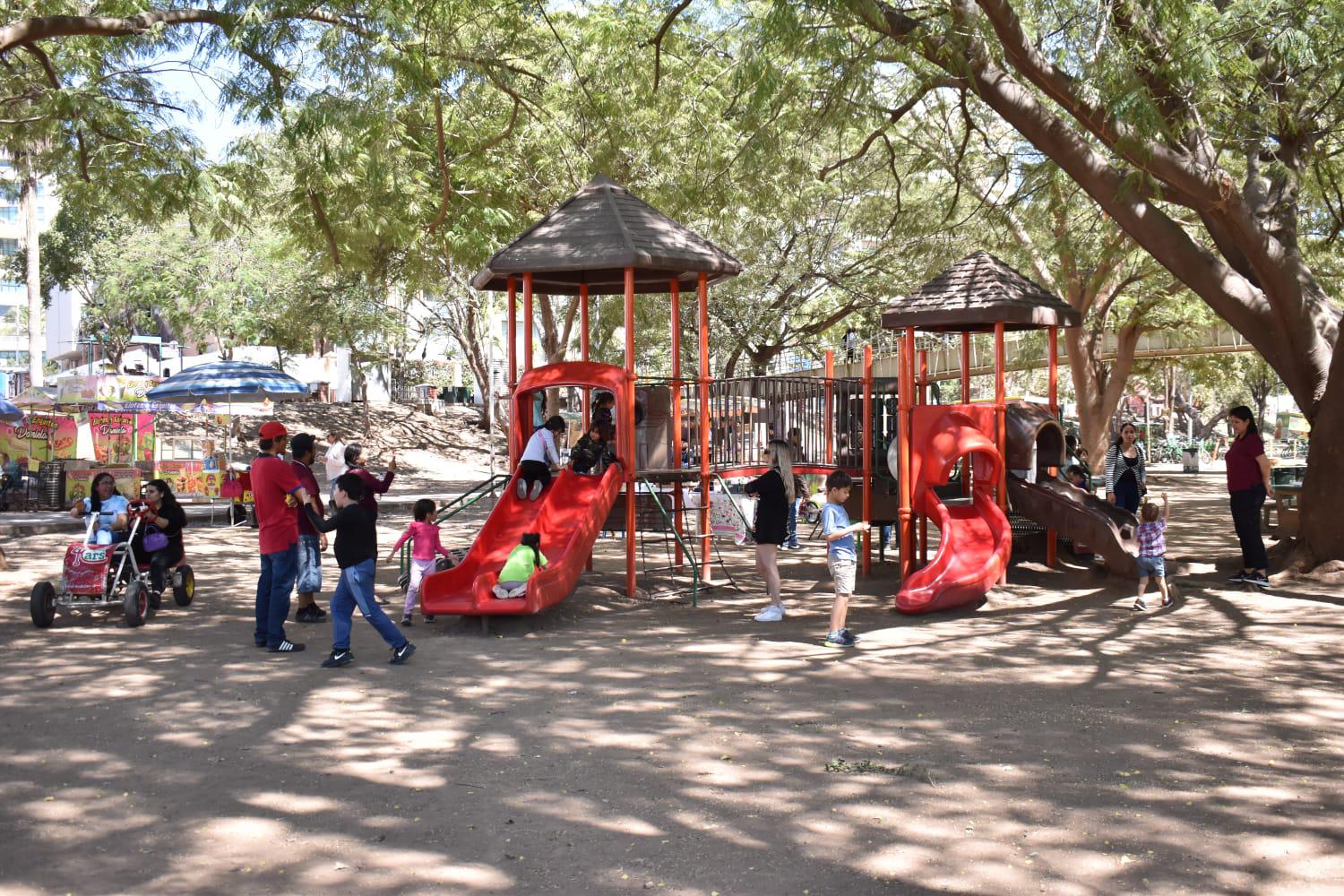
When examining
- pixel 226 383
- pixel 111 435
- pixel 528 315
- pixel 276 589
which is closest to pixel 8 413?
pixel 111 435

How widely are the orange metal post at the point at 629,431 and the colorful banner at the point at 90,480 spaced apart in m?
11.4

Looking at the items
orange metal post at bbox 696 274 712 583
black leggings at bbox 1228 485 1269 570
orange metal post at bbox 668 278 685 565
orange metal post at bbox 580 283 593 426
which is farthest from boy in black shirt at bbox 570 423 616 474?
black leggings at bbox 1228 485 1269 570

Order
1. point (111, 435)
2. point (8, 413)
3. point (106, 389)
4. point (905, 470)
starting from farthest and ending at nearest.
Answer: point (106, 389), point (111, 435), point (8, 413), point (905, 470)

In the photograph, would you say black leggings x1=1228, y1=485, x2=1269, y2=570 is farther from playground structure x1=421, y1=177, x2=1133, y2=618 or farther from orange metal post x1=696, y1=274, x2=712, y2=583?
orange metal post x1=696, y1=274, x2=712, y2=583

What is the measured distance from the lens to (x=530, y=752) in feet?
22.7

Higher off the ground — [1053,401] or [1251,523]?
[1053,401]

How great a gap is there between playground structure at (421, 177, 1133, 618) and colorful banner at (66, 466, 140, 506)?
9.30 m

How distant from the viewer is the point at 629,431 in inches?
504

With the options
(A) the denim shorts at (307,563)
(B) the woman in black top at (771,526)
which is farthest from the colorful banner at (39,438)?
(B) the woman in black top at (771,526)

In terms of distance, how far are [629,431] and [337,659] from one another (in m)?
4.51

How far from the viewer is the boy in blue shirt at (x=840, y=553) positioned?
10.1 meters

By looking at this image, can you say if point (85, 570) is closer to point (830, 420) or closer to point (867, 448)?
point (830, 420)

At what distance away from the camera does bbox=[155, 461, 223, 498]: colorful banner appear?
23750mm

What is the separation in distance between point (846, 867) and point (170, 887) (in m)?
2.74
